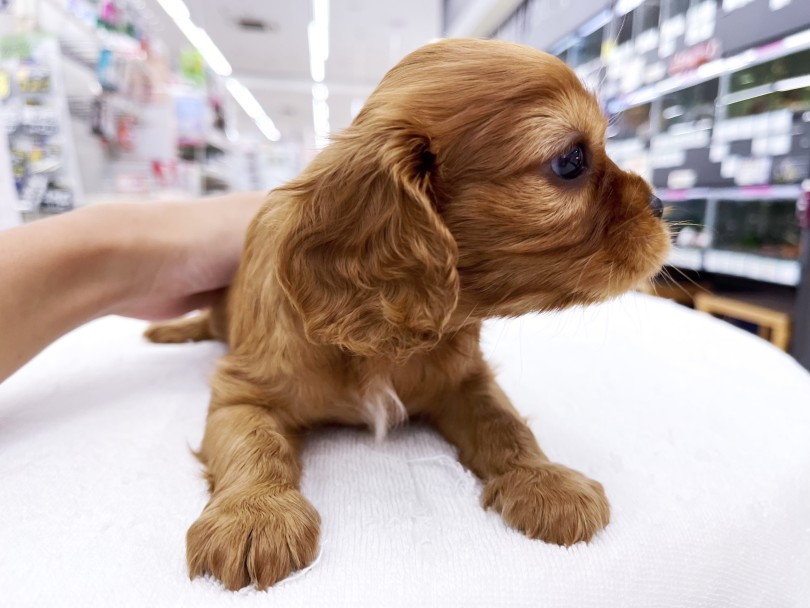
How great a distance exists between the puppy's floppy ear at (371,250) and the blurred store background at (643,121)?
107mm

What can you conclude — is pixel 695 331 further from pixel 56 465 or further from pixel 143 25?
pixel 143 25

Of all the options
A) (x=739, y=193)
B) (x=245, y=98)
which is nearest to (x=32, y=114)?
(x=739, y=193)

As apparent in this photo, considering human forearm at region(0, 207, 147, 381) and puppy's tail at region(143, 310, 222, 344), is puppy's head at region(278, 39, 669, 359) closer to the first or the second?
human forearm at region(0, 207, 147, 381)

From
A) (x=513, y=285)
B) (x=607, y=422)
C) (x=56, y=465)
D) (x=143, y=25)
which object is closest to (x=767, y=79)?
(x=607, y=422)

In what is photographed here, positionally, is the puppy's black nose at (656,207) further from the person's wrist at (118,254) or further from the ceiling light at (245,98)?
the ceiling light at (245,98)

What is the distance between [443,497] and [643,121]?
3.45 metres

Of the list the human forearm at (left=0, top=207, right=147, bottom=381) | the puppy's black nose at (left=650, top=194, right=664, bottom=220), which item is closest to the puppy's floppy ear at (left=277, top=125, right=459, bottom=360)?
the puppy's black nose at (left=650, top=194, right=664, bottom=220)

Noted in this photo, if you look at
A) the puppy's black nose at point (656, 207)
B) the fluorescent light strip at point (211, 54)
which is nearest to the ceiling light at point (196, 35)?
the fluorescent light strip at point (211, 54)

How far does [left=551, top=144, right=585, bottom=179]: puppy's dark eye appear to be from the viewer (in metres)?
0.72

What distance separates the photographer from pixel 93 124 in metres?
2.77

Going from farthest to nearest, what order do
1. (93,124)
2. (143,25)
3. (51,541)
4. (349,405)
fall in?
(143,25), (93,124), (349,405), (51,541)

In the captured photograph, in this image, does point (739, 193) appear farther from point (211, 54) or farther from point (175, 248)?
point (211, 54)

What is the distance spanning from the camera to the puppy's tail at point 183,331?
1483mm

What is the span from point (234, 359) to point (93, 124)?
8.09 ft
